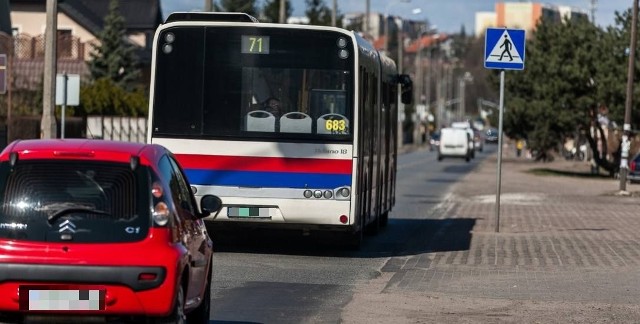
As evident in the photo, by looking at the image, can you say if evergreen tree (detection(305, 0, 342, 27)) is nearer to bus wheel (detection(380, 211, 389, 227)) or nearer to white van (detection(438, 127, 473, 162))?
white van (detection(438, 127, 473, 162))

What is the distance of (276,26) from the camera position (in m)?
17.5

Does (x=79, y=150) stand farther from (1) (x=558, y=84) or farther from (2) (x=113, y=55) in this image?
(2) (x=113, y=55)

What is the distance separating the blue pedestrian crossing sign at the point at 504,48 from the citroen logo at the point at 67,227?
1439cm

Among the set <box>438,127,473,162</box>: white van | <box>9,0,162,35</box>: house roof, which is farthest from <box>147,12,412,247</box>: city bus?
<box>438,127,473,162</box>: white van

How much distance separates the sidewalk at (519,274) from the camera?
1236 cm

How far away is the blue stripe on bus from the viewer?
672 inches

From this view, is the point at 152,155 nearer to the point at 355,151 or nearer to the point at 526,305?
the point at 526,305

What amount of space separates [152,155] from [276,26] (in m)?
8.54

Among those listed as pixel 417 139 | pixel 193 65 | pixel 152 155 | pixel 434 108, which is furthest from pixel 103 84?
pixel 434 108

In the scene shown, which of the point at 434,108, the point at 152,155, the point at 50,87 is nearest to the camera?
the point at 152,155

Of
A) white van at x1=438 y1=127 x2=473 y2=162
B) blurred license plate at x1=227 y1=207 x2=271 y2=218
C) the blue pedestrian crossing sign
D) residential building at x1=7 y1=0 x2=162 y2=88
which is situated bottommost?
white van at x1=438 y1=127 x2=473 y2=162

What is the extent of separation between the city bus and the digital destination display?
12 mm

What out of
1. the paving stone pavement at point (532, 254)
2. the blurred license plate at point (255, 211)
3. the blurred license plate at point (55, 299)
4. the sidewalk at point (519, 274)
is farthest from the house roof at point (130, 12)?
the blurred license plate at point (55, 299)

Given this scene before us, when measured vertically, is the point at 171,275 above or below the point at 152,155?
below
